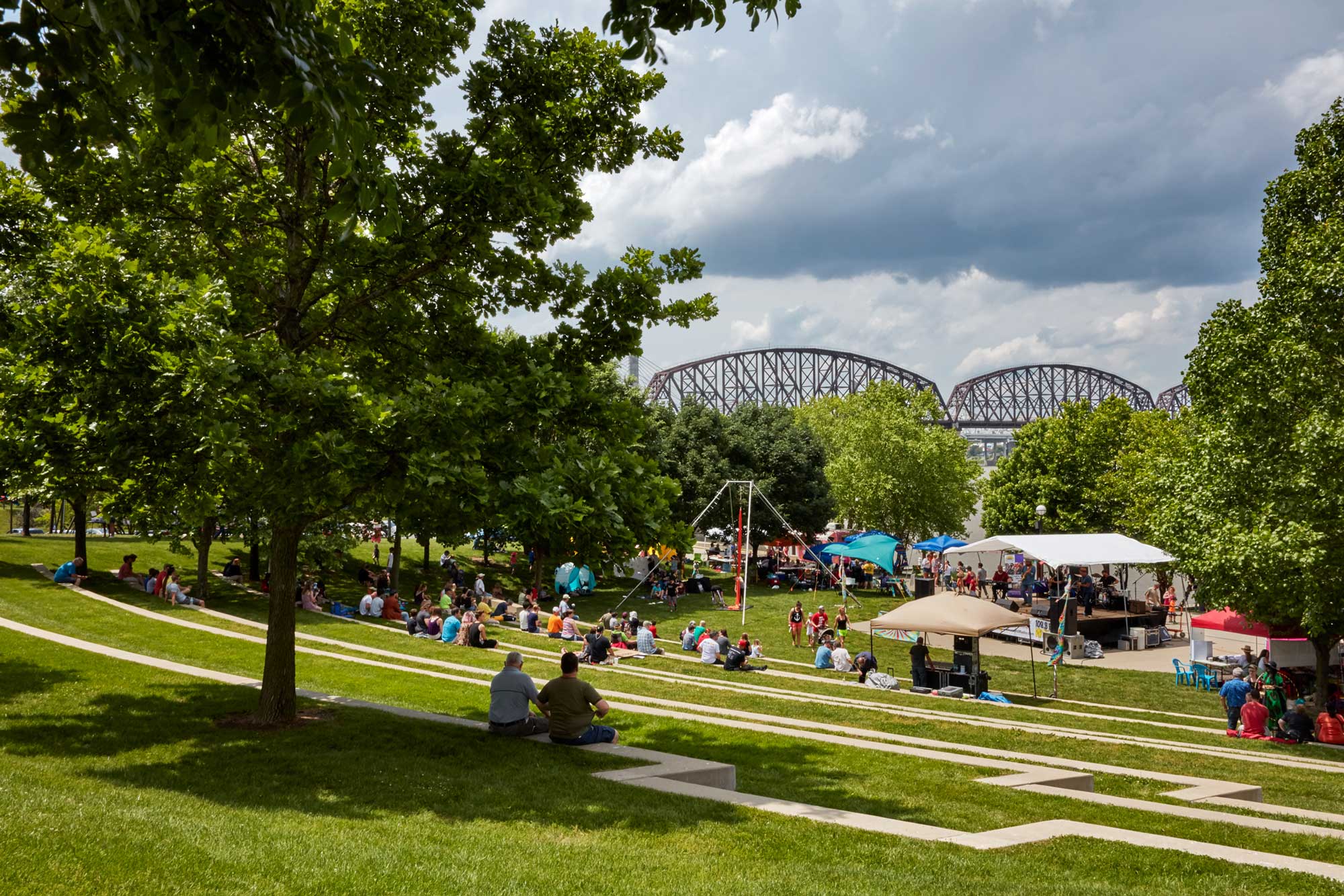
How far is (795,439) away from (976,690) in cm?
2989

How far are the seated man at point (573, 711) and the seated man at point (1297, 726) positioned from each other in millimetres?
14032

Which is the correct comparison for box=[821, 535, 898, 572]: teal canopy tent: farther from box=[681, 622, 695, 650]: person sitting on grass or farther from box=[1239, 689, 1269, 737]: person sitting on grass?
box=[1239, 689, 1269, 737]: person sitting on grass

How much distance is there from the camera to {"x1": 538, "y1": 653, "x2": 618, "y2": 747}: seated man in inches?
438

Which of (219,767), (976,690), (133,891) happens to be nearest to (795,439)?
(976,690)

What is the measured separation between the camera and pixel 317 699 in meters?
13.6

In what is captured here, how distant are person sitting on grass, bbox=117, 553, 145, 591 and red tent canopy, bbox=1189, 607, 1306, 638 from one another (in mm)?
29227

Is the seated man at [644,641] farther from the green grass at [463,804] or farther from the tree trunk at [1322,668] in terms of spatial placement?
the tree trunk at [1322,668]

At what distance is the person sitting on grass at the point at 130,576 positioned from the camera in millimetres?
27562

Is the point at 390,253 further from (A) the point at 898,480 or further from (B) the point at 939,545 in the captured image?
(A) the point at 898,480

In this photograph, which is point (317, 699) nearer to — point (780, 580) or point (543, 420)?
point (543, 420)

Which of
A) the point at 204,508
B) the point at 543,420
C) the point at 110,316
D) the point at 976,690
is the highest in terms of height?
the point at 110,316

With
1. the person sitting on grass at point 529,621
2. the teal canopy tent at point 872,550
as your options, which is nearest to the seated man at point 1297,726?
the person sitting on grass at point 529,621

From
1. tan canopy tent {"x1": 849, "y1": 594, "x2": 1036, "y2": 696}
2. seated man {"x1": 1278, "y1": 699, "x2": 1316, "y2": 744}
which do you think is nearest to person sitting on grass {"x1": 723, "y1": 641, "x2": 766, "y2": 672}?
tan canopy tent {"x1": 849, "y1": 594, "x2": 1036, "y2": 696}

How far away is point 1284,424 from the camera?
1928 centimetres
